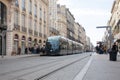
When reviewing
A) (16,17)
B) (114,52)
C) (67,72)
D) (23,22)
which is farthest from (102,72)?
(23,22)

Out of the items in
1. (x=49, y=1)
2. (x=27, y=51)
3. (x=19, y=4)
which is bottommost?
(x=27, y=51)

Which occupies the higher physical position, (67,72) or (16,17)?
(16,17)

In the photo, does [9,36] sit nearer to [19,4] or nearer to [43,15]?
[19,4]

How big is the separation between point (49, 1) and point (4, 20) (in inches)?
1521

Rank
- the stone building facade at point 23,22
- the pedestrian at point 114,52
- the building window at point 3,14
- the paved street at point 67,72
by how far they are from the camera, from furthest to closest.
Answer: the stone building facade at point 23,22, the building window at point 3,14, the pedestrian at point 114,52, the paved street at point 67,72

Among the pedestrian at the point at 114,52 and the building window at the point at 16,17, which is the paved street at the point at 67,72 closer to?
the pedestrian at the point at 114,52

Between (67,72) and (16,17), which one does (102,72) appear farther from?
(16,17)

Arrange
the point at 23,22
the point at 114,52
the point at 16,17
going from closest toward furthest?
the point at 114,52 → the point at 16,17 → the point at 23,22

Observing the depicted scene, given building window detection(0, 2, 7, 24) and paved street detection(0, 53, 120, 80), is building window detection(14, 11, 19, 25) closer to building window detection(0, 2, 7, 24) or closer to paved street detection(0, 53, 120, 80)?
building window detection(0, 2, 7, 24)

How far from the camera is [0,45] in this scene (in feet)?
152

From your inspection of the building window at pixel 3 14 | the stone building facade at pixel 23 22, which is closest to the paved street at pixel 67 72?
the stone building facade at pixel 23 22

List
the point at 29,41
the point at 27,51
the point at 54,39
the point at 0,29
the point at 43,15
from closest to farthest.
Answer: the point at 0,29, the point at 54,39, the point at 27,51, the point at 29,41, the point at 43,15

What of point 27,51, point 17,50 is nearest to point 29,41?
point 27,51

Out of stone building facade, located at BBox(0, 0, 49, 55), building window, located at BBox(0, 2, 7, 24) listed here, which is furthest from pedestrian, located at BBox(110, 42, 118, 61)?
building window, located at BBox(0, 2, 7, 24)
